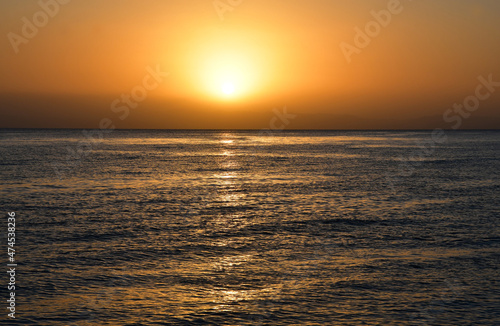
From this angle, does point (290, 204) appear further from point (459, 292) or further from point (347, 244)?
point (459, 292)

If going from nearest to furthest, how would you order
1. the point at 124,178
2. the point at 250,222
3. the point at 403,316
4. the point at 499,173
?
the point at 403,316, the point at 250,222, the point at 124,178, the point at 499,173

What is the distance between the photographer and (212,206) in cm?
3981

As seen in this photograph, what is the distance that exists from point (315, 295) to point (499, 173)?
60552 mm

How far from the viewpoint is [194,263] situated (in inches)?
872

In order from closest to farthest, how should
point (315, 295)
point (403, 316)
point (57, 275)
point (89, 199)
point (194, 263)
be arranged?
1. point (403, 316)
2. point (315, 295)
3. point (57, 275)
4. point (194, 263)
5. point (89, 199)

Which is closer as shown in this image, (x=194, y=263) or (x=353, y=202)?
(x=194, y=263)

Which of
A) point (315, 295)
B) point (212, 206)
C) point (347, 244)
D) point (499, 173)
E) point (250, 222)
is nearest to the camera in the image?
point (315, 295)

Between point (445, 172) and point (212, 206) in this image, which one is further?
point (445, 172)

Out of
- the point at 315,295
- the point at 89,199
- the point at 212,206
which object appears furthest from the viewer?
the point at 89,199

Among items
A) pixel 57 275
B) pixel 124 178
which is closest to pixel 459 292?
pixel 57 275

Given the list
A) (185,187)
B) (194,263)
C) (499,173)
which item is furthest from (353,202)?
(499,173)

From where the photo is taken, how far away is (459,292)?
18.6 metres

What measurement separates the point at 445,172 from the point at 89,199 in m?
50.0

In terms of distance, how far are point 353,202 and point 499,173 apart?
1492 inches
